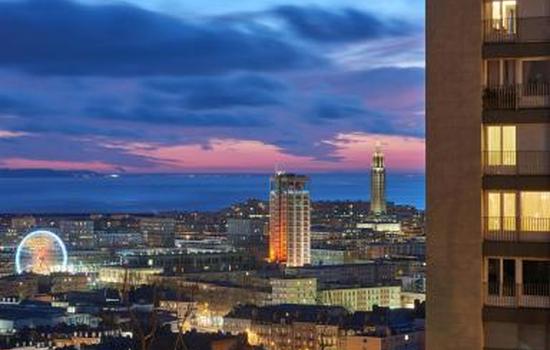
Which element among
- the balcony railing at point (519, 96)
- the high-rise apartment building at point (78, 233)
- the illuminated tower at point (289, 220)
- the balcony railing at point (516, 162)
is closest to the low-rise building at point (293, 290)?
the illuminated tower at point (289, 220)

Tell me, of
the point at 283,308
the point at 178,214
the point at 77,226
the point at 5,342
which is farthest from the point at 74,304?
the point at 178,214

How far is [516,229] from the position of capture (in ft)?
28.0

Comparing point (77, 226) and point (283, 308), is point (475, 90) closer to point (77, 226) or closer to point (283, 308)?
point (283, 308)

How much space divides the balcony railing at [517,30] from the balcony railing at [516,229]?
1.37 m

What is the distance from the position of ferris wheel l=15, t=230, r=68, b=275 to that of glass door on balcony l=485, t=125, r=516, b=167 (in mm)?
107201

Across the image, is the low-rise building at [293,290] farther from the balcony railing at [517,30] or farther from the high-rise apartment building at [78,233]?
the balcony railing at [517,30]

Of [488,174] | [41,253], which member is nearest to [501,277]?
[488,174]

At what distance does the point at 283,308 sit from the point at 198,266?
122ft

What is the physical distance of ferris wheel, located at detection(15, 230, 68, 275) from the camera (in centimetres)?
11481

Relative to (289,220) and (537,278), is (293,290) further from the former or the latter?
(537,278)

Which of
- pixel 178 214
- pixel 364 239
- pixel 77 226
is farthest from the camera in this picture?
pixel 178 214

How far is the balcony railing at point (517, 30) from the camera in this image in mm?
8539

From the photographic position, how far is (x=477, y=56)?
28.4ft

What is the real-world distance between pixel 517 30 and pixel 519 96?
1.68 ft
